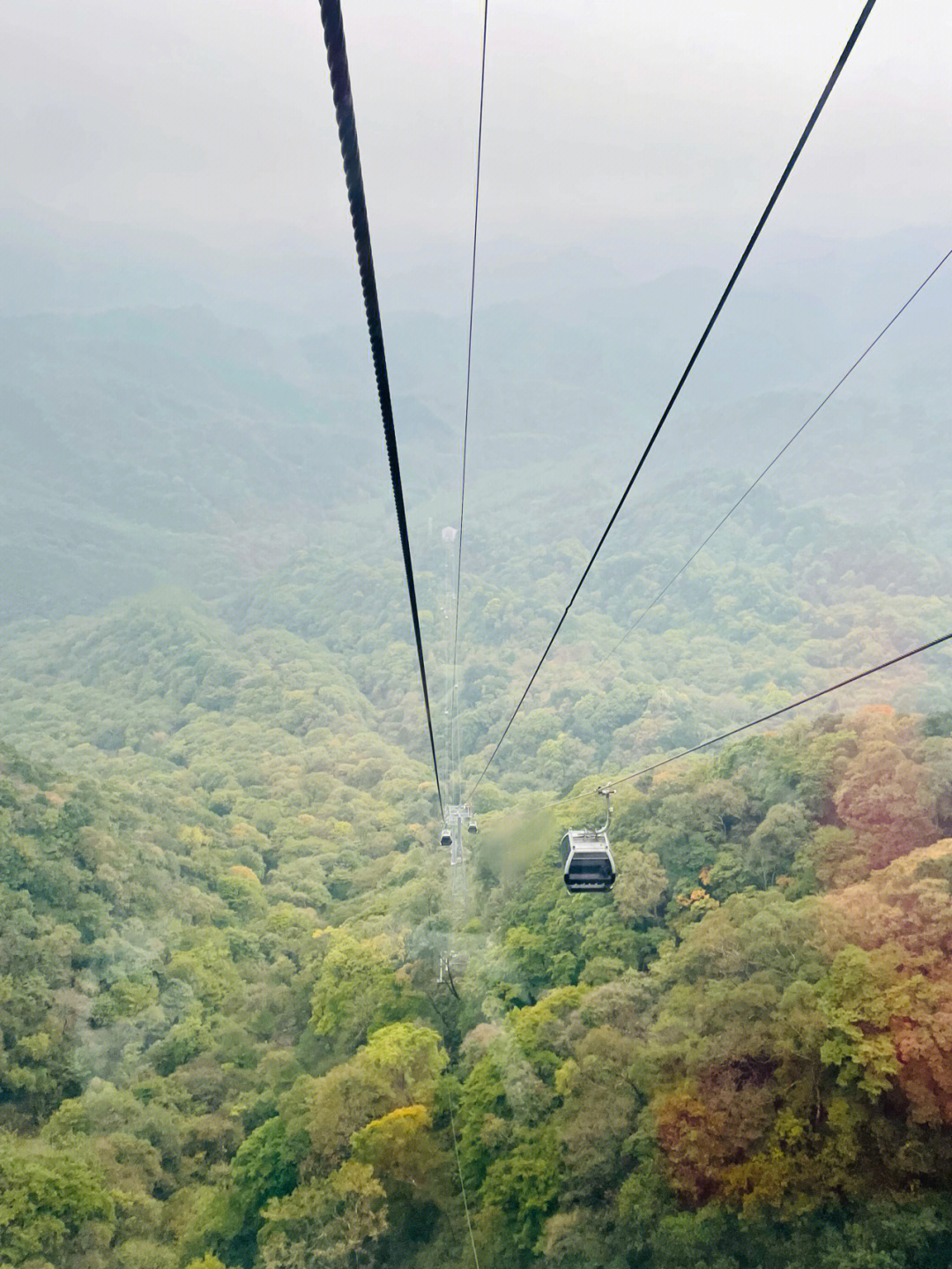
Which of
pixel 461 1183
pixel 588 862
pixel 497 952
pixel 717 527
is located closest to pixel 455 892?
pixel 497 952

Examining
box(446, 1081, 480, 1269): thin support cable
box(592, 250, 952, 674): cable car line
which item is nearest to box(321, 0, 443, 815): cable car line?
box(446, 1081, 480, 1269): thin support cable

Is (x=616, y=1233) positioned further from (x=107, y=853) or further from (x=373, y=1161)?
(x=107, y=853)

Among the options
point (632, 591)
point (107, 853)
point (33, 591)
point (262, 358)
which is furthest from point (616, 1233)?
point (262, 358)

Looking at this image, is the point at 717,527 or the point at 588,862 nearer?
the point at 588,862

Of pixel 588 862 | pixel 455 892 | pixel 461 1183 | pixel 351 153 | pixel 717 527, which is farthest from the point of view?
pixel 717 527

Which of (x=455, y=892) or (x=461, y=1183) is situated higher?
(x=455, y=892)

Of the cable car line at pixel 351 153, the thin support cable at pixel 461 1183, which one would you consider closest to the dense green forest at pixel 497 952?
the thin support cable at pixel 461 1183

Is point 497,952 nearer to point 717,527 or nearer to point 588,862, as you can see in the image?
point 588,862

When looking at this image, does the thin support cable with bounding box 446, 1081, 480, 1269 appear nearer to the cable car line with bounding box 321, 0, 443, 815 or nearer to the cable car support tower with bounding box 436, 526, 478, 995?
the cable car support tower with bounding box 436, 526, 478, 995
